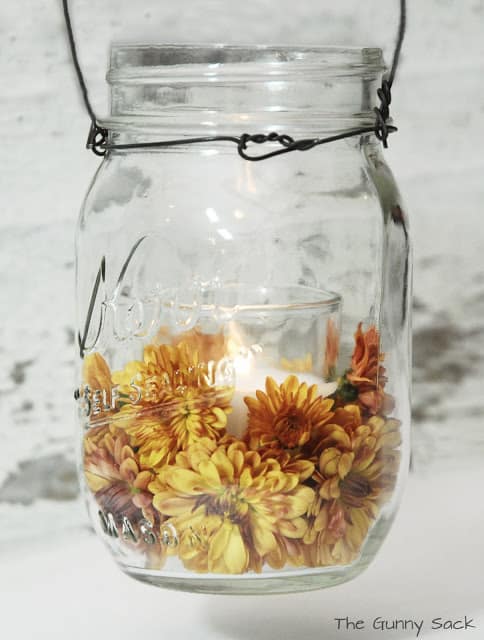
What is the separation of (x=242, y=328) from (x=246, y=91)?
0.14m

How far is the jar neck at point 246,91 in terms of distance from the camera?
2.07ft

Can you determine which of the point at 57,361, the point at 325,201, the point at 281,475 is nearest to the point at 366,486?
the point at 281,475

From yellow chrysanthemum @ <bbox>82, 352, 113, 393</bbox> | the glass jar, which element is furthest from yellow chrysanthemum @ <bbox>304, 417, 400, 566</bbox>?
yellow chrysanthemum @ <bbox>82, 352, 113, 393</bbox>

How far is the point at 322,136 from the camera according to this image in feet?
2.16

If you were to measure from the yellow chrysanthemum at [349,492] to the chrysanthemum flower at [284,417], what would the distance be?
19 millimetres

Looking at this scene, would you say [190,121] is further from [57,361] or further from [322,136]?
[57,361]

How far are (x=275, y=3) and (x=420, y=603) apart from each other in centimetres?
53

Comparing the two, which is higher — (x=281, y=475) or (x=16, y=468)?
(x=281, y=475)

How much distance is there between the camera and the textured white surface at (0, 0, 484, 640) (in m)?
0.88

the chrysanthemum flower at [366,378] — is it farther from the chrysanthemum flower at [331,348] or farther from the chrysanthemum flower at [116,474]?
the chrysanthemum flower at [116,474]

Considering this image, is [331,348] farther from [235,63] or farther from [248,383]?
[235,63]

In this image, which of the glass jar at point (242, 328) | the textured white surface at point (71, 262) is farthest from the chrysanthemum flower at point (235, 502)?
the textured white surface at point (71, 262)

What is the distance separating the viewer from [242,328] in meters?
0.66

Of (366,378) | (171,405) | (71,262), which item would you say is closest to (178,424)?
(171,405)
